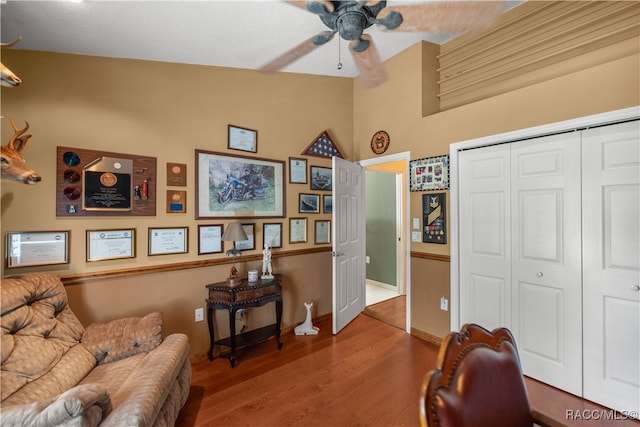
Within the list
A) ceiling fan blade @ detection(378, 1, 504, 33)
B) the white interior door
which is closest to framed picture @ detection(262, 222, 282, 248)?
the white interior door

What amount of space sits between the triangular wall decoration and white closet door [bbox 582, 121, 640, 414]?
7.68ft

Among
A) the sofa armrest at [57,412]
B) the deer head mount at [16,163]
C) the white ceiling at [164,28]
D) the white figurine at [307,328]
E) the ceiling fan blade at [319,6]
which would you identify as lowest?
the white figurine at [307,328]

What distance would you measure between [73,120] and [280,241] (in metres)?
2.01

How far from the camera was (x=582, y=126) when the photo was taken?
2.00 m

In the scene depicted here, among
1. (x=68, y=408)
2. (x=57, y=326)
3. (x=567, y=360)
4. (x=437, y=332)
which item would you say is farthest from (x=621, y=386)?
(x=57, y=326)

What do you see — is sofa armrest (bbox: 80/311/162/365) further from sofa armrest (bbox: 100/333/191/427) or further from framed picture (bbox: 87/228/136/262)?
framed picture (bbox: 87/228/136/262)

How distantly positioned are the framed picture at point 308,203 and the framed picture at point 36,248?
81.2 inches

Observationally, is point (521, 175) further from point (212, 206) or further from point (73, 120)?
point (73, 120)

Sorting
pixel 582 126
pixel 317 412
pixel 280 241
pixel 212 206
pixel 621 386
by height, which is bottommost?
pixel 317 412

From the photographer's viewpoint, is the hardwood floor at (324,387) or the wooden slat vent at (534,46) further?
the wooden slat vent at (534,46)

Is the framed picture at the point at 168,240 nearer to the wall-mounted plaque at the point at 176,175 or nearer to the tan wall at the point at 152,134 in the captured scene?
the tan wall at the point at 152,134

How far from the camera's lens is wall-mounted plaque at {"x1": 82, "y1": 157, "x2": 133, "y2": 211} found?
2139mm

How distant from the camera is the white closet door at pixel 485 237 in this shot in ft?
7.97

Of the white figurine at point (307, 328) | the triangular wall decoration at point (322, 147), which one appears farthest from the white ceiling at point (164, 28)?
the white figurine at point (307, 328)
